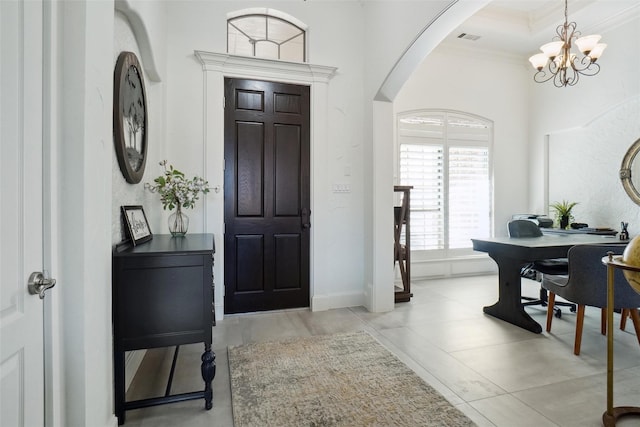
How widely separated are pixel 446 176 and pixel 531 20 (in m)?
2.42

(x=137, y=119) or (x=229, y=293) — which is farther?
(x=229, y=293)

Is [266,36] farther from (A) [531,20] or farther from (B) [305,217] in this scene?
(A) [531,20]

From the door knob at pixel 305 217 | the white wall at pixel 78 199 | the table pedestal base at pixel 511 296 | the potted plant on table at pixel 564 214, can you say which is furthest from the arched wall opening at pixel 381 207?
the potted plant on table at pixel 564 214

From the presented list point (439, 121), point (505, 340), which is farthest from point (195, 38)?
point (505, 340)

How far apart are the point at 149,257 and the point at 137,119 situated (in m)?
1.08

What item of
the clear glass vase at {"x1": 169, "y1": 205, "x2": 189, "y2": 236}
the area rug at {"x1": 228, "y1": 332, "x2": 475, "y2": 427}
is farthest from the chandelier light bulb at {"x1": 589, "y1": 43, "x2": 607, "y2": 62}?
the clear glass vase at {"x1": 169, "y1": 205, "x2": 189, "y2": 236}

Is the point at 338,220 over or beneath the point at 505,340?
over

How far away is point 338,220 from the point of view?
3.89 meters

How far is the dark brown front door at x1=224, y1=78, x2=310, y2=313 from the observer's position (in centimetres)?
358

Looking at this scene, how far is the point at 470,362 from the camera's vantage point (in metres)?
2.52

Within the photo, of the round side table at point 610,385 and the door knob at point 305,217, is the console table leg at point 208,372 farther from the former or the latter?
the round side table at point 610,385

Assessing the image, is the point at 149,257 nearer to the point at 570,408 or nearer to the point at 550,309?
the point at 570,408

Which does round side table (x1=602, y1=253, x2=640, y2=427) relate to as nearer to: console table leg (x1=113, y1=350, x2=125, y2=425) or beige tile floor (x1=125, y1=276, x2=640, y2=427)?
beige tile floor (x1=125, y1=276, x2=640, y2=427)

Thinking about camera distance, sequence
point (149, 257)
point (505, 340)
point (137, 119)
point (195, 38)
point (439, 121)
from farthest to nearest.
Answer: point (439, 121) → point (195, 38) → point (505, 340) → point (137, 119) → point (149, 257)
